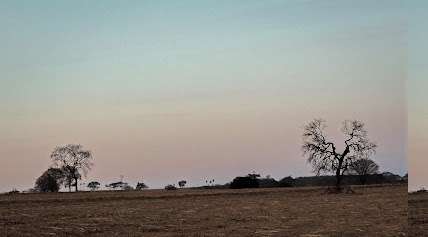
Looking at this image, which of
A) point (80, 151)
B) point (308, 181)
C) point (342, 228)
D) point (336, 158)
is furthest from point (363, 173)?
point (342, 228)

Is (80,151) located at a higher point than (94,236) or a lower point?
higher

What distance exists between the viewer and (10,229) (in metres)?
9.43

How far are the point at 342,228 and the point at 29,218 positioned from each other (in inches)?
246

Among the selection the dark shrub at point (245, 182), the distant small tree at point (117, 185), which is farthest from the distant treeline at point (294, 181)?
the distant small tree at point (117, 185)

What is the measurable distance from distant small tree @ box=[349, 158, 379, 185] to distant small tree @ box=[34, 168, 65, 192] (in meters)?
18.0

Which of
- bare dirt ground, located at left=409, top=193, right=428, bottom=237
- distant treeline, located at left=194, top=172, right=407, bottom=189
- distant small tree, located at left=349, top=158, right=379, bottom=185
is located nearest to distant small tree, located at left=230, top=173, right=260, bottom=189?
distant treeline, located at left=194, top=172, right=407, bottom=189

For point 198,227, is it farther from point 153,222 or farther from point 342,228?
point 342,228

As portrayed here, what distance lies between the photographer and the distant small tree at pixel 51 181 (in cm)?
2338

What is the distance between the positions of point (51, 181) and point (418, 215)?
17050 mm

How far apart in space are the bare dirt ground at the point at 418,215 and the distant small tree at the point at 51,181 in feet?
46.9

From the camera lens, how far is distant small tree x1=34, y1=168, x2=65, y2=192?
23375 millimetres

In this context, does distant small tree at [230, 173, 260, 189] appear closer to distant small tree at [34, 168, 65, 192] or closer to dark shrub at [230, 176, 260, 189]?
dark shrub at [230, 176, 260, 189]

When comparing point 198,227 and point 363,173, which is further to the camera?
point 363,173

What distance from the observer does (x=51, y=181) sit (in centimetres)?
2517
